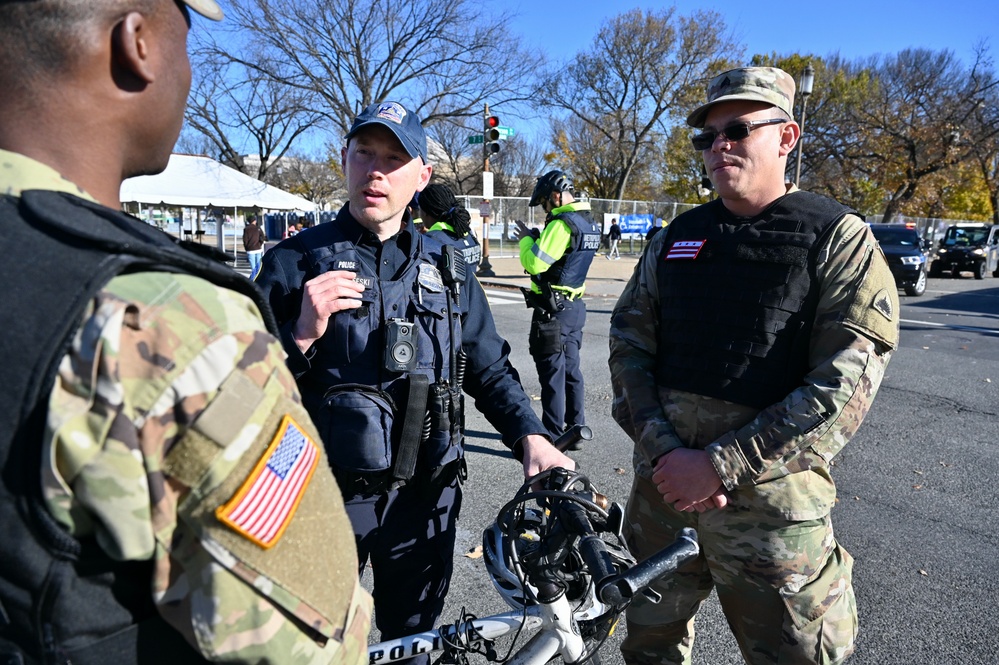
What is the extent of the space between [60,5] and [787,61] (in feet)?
147

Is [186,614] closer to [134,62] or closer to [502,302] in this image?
[134,62]

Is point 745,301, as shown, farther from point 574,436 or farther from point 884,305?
point 574,436

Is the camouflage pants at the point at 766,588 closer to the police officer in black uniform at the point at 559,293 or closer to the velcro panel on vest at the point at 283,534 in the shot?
the velcro panel on vest at the point at 283,534

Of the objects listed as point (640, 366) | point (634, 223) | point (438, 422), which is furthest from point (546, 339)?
point (634, 223)

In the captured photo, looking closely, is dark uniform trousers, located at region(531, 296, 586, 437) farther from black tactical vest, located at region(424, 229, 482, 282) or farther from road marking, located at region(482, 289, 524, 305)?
road marking, located at region(482, 289, 524, 305)

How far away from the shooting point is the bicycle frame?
1.56 metres

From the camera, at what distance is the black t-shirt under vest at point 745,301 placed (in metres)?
2.05

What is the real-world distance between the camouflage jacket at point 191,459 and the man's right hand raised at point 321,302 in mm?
1021

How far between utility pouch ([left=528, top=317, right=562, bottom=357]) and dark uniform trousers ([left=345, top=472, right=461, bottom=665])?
120 inches

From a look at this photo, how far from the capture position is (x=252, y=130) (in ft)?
113

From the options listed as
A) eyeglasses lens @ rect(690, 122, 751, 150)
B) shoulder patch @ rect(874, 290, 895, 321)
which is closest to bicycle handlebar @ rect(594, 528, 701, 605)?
shoulder patch @ rect(874, 290, 895, 321)

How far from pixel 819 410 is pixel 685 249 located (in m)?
0.72

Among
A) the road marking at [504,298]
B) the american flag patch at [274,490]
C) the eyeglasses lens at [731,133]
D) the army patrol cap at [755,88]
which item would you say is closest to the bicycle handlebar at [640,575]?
the american flag patch at [274,490]

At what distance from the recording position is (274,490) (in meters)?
0.80
